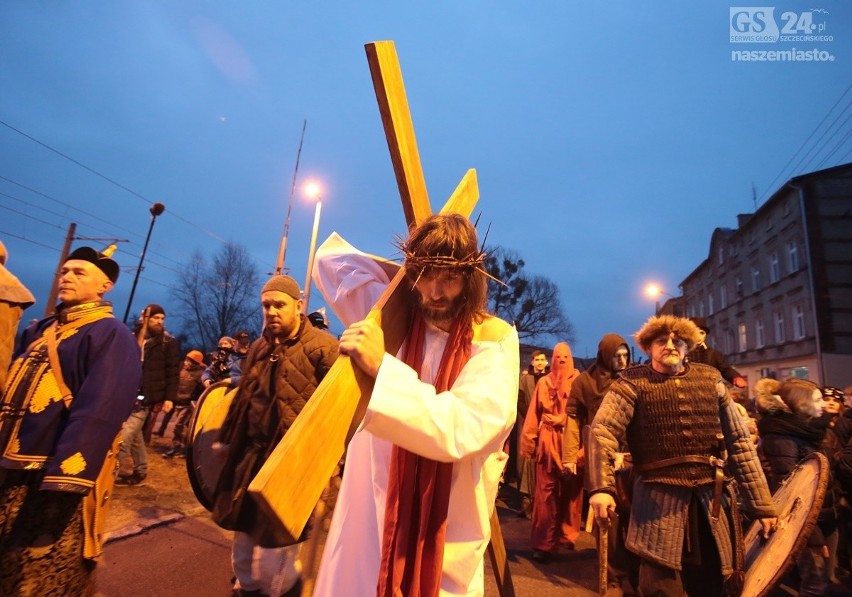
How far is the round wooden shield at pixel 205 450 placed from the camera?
11.2ft

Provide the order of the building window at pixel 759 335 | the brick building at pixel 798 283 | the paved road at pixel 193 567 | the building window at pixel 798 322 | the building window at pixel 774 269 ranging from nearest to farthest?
→ the paved road at pixel 193 567
the brick building at pixel 798 283
the building window at pixel 798 322
the building window at pixel 774 269
the building window at pixel 759 335

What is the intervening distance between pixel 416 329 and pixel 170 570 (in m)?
3.74

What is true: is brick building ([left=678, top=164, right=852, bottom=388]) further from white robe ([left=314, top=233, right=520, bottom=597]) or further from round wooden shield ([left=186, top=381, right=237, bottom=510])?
white robe ([left=314, top=233, right=520, bottom=597])

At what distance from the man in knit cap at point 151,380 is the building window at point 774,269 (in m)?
32.6

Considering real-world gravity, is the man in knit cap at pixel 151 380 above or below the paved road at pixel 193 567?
above

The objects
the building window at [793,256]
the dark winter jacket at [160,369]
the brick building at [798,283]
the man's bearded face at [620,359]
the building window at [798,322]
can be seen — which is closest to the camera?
the man's bearded face at [620,359]

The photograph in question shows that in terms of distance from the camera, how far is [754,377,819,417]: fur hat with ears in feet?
15.5

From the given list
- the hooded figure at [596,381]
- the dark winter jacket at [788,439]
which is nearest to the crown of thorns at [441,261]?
the hooded figure at [596,381]

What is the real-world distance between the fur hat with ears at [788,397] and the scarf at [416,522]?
427 centimetres

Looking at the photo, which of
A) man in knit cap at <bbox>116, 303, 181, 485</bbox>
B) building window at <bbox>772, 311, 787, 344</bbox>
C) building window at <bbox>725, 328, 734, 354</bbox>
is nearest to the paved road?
man in knit cap at <bbox>116, 303, 181, 485</bbox>

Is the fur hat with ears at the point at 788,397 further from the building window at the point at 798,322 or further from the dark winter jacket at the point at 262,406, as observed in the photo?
the building window at the point at 798,322

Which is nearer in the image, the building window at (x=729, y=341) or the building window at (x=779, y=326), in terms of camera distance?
the building window at (x=779, y=326)

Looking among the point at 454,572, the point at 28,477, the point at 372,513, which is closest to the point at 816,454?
the point at 454,572

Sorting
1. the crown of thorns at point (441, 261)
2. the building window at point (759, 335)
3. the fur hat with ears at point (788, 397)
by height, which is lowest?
the fur hat with ears at point (788, 397)
